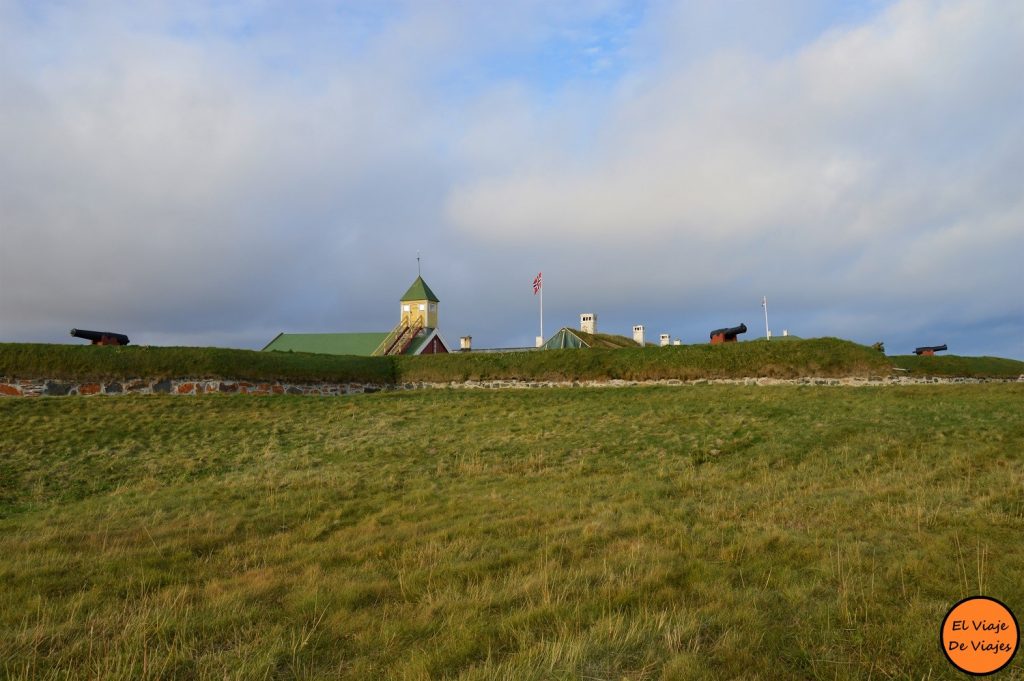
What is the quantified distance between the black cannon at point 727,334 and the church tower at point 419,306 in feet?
108

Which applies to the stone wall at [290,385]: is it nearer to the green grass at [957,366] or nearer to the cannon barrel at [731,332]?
the green grass at [957,366]

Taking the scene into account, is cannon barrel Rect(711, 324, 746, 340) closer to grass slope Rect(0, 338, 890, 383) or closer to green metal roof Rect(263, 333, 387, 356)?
grass slope Rect(0, 338, 890, 383)

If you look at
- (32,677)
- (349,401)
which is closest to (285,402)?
(349,401)

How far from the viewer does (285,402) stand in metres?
24.7

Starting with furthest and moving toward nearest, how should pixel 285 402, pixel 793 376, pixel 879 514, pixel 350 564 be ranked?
pixel 793 376 < pixel 285 402 < pixel 879 514 < pixel 350 564

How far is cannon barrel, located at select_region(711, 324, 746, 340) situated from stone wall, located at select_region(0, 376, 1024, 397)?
379cm

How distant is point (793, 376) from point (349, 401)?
69.1ft

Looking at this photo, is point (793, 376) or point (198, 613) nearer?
point (198, 613)

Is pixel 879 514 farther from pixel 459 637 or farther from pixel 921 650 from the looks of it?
pixel 459 637

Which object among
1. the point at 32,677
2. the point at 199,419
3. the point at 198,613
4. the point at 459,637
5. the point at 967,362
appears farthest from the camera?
the point at 967,362

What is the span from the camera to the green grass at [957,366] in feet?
99.0

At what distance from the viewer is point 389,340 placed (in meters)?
51.8

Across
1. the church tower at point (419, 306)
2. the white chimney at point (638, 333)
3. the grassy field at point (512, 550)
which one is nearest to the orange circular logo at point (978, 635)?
the grassy field at point (512, 550)

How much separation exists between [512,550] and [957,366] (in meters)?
34.3
